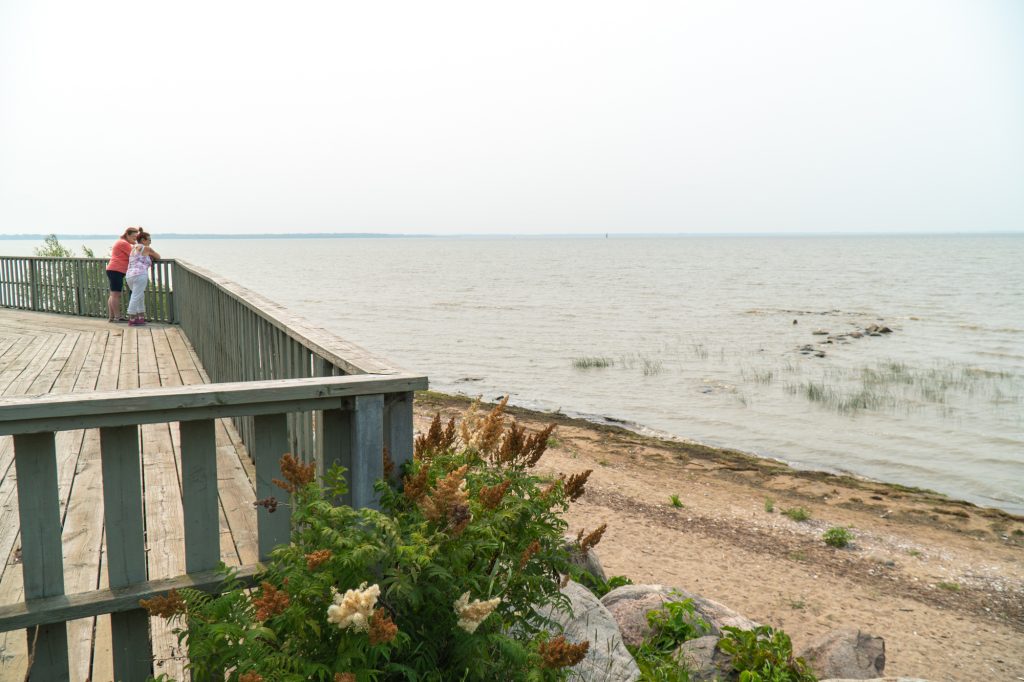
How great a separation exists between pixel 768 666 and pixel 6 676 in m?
3.78

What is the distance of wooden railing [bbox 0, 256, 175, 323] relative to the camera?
1334 centimetres

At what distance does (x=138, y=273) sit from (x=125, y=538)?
10791 millimetres

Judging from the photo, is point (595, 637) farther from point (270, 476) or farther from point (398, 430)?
point (270, 476)

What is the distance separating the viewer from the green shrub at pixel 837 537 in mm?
8969

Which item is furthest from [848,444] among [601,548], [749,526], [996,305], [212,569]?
[996,305]

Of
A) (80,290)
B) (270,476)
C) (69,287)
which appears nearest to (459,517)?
(270,476)

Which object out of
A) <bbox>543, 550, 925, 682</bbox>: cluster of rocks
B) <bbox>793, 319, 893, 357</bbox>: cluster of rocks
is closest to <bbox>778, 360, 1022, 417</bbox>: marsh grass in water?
<bbox>793, 319, 893, 357</bbox>: cluster of rocks

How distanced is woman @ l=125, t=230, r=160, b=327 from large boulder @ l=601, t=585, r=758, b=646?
1014 centimetres

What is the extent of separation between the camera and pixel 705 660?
4.72 m

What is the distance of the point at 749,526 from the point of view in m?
9.47

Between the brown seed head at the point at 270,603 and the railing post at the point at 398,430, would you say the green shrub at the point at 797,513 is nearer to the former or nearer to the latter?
the railing post at the point at 398,430

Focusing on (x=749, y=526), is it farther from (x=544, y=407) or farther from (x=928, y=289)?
(x=928, y=289)

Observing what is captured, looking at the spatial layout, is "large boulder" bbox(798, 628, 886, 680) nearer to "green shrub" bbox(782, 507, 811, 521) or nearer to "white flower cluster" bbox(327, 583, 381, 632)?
"white flower cluster" bbox(327, 583, 381, 632)

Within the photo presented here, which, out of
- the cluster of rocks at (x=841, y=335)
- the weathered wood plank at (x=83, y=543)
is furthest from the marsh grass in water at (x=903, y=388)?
the weathered wood plank at (x=83, y=543)
